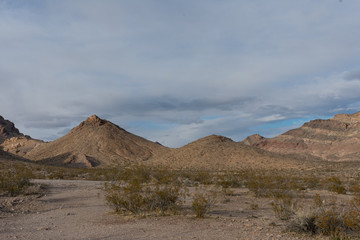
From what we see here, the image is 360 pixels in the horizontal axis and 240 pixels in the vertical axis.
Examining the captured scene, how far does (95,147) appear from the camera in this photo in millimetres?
76500

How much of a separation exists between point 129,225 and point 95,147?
68.6m

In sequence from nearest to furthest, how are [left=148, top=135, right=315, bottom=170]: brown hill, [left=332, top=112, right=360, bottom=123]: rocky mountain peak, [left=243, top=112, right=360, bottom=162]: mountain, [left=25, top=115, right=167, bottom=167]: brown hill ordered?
[left=148, top=135, right=315, bottom=170]: brown hill → [left=25, top=115, right=167, bottom=167]: brown hill → [left=243, top=112, right=360, bottom=162]: mountain → [left=332, top=112, right=360, bottom=123]: rocky mountain peak

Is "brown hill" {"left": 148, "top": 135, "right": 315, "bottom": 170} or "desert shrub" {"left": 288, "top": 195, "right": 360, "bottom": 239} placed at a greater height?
"brown hill" {"left": 148, "top": 135, "right": 315, "bottom": 170}

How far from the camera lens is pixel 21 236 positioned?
912 cm

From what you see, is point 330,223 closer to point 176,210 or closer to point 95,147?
point 176,210

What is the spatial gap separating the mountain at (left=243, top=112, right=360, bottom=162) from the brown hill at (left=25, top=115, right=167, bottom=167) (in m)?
47.6

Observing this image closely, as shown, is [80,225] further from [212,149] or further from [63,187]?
[212,149]

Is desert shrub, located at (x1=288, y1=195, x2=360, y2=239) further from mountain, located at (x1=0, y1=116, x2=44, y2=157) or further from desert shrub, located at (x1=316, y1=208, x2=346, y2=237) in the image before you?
mountain, located at (x1=0, y1=116, x2=44, y2=157)

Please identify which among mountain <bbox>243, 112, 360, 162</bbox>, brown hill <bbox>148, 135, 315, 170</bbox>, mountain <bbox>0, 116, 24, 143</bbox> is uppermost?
mountain <bbox>0, 116, 24, 143</bbox>

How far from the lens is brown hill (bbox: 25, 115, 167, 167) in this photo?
69.2 meters

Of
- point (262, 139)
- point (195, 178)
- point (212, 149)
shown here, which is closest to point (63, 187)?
point (195, 178)

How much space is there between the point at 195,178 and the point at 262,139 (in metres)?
96.4

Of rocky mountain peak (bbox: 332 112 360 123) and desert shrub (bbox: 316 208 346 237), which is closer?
desert shrub (bbox: 316 208 346 237)

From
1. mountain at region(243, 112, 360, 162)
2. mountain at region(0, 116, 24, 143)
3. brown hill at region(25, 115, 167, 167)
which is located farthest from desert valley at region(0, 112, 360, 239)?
mountain at region(0, 116, 24, 143)
